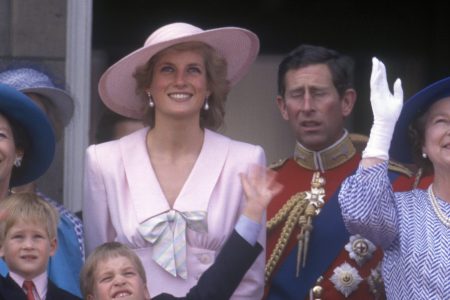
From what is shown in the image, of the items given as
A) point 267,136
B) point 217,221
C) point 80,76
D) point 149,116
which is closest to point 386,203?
point 217,221

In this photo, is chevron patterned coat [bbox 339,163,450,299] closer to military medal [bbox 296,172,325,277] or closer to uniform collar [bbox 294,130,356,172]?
military medal [bbox 296,172,325,277]

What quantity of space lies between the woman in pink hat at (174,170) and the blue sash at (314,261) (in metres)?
0.32

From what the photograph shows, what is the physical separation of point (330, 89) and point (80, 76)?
1.21 meters

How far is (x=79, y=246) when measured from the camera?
5.12 m

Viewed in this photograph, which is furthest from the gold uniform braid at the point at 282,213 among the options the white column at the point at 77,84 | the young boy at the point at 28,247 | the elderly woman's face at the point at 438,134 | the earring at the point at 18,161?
the white column at the point at 77,84

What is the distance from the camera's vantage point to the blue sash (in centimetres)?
551

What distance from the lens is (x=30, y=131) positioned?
513 centimetres

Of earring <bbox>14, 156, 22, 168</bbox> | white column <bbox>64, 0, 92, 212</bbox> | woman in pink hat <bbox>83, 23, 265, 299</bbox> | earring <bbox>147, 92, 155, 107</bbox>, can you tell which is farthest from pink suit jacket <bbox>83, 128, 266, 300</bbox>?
white column <bbox>64, 0, 92, 212</bbox>

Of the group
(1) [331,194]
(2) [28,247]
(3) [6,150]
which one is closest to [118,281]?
(2) [28,247]

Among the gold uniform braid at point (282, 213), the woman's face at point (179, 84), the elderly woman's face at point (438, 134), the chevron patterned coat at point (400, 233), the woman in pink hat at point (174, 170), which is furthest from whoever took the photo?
the gold uniform braid at point (282, 213)

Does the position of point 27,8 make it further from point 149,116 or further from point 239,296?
point 239,296

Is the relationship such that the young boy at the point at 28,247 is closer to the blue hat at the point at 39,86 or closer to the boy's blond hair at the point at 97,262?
the boy's blond hair at the point at 97,262

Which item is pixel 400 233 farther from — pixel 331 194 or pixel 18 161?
pixel 18 161

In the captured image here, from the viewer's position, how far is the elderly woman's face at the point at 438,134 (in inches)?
196
